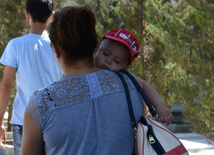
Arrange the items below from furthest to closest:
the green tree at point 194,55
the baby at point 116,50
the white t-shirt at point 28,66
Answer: the green tree at point 194,55 < the white t-shirt at point 28,66 < the baby at point 116,50

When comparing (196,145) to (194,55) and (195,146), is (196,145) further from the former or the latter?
(194,55)

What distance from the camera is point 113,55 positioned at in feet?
8.03

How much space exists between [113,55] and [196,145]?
9.83m

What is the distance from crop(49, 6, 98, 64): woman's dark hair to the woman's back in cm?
11

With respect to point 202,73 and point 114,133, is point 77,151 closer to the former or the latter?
point 114,133

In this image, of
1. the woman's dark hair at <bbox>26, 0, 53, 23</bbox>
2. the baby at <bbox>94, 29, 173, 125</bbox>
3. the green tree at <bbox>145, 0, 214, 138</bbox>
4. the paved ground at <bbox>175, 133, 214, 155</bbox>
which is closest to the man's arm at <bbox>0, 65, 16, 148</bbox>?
the woman's dark hair at <bbox>26, 0, 53, 23</bbox>

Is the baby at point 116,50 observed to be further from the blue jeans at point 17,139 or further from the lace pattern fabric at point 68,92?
the blue jeans at point 17,139

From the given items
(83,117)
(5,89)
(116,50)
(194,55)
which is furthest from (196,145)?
(83,117)

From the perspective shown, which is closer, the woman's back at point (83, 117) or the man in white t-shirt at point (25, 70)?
the woman's back at point (83, 117)

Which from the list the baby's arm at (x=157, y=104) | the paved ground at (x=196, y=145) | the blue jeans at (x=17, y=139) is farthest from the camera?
the paved ground at (x=196, y=145)

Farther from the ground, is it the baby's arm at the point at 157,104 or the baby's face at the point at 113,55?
the baby's face at the point at 113,55

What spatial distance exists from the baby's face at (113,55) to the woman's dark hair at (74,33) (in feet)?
1.24

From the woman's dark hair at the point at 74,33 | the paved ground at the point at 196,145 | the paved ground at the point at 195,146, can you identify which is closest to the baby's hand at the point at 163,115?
the woman's dark hair at the point at 74,33

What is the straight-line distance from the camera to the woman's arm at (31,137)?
1.93 m
